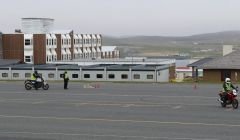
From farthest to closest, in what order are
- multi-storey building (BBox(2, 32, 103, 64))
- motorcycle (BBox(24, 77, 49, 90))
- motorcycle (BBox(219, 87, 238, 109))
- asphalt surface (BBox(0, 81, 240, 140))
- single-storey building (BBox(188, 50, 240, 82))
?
multi-storey building (BBox(2, 32, 103, 64)) < single-storey building (BBox(188, 50, 240, 82)) < motorcycle (BBox(24, 77, 49, 90)) < motorcycle (BBox(219, 87, 238, 109)) < asphalt surface (BBox(0, 81, 240, 140))

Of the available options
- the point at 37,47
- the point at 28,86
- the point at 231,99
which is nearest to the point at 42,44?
the point at 37,47

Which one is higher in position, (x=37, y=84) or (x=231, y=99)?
(x=37, y=84)

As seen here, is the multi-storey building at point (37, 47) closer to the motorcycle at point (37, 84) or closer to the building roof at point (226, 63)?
the building roof at point (226, 63)

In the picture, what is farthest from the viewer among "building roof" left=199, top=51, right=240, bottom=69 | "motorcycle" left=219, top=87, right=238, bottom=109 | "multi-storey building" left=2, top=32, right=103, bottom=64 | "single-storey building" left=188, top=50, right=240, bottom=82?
"multi-storey building" left=2, top=32, right=103, bottom=64

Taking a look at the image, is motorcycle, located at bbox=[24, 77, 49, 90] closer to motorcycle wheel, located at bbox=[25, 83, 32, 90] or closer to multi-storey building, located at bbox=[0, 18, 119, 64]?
motorcycle wheel, located at bbox=[25, 83, 32, 90]

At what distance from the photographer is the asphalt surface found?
17.2m

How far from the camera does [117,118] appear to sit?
2175 cm

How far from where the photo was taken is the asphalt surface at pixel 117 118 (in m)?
17.2

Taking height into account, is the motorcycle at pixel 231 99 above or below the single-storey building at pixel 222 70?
below

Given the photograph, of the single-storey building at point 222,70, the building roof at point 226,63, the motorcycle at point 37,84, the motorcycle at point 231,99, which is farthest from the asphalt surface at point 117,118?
the building roof at point 226,63

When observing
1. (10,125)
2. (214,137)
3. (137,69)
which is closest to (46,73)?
(137,69)

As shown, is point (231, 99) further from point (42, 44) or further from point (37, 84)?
point (42, 44)

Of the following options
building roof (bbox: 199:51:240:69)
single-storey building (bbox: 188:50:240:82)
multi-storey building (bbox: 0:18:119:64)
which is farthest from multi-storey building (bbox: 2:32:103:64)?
single-storey building (bbox: 188:50:240:82)

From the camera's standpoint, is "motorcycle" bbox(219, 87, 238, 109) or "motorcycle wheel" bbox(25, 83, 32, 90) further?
"motorcycle wheel" bbox(25, 83, 32, 90)
